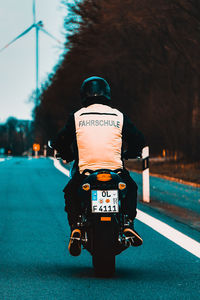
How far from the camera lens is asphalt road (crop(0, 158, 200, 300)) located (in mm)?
5961

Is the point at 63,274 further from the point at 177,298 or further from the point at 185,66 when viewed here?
the point at 185,66

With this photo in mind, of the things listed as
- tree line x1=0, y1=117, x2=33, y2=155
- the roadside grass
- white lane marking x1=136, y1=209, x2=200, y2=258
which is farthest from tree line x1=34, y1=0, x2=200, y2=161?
tree line x1=0, y1=117, x2=33, y2=155

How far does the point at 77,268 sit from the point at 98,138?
1361 mm

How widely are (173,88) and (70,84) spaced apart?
15.4 meters

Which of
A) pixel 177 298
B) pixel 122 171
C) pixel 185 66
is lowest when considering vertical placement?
pixel 177 298

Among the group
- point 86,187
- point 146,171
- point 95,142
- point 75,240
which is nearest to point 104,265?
point 75,240

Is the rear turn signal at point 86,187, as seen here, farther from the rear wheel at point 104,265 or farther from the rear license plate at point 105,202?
the rear wheel at point 104,265

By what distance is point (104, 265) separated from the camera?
642cm

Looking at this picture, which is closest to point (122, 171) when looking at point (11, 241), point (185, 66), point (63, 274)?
point (63, 274)

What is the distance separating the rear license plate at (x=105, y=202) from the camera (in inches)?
247

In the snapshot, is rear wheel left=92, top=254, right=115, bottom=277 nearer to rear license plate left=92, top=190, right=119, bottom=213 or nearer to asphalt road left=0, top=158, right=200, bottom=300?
asphalt road left=0, top=158, right=200, bottom=300

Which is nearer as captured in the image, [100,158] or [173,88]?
[100,158]

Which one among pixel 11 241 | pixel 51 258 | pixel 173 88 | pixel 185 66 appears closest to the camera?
pixel 51 258

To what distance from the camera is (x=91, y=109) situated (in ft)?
21.9
